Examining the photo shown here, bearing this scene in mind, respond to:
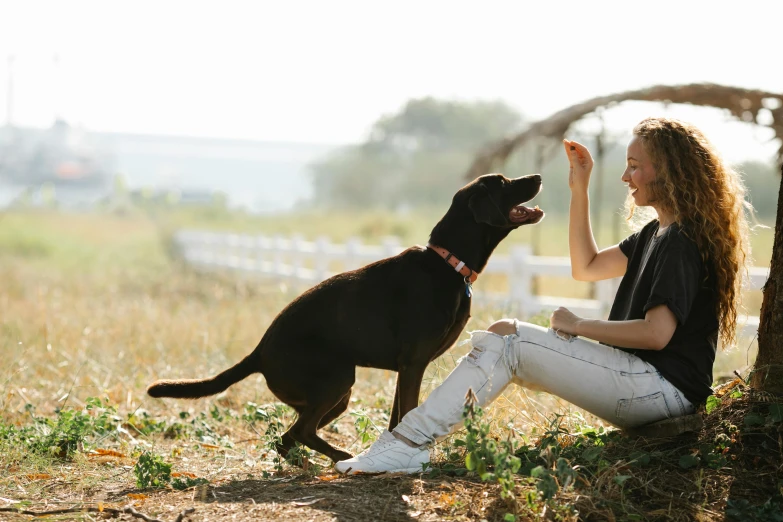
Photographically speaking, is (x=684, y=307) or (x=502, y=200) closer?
(x=684, y=307)

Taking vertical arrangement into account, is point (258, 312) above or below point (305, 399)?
below

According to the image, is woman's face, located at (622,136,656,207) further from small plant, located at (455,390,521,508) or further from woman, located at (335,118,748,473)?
small plant, located at (455,390,521,508)

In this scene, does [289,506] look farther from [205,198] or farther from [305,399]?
[205,198]

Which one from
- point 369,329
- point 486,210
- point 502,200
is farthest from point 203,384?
point 502,200

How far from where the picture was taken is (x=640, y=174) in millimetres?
3645

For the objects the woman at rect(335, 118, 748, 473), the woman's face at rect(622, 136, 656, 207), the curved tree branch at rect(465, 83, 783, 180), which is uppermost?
the curved tree branch at rect(465, 83, 783, 180)

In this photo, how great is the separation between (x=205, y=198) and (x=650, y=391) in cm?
6856

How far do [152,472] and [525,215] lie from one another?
2.06 meters

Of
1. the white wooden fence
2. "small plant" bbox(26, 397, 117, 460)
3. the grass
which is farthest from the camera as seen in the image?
the white wooden fence

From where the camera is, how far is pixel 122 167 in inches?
3455

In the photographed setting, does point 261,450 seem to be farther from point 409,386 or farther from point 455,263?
point 455,263

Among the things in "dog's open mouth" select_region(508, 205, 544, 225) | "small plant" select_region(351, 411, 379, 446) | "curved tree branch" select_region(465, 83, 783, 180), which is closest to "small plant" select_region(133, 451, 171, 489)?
"small plant" select_region(351, 411, 379, 446)

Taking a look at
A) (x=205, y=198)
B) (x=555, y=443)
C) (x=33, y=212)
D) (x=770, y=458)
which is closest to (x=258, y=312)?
(x=555, y=443)

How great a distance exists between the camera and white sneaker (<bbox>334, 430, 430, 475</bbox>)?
343cm
